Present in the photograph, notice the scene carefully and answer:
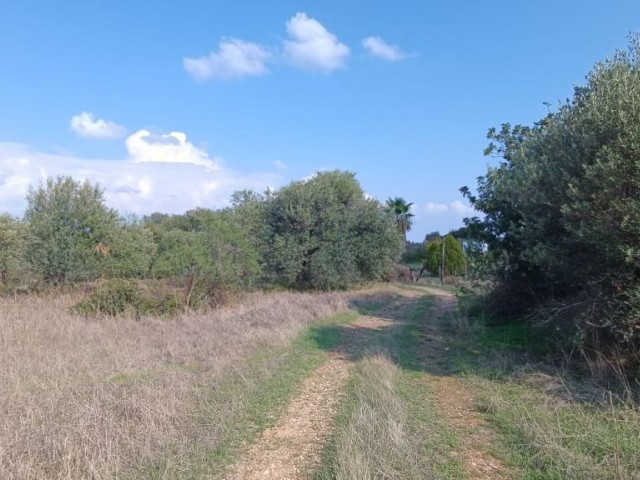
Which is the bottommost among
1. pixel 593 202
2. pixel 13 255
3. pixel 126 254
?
pixel 13 255

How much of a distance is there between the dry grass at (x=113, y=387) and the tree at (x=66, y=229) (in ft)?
19.2

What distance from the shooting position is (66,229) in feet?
67.1

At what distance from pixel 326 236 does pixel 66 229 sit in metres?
14.3

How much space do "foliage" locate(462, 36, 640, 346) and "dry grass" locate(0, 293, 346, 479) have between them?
5.82 metres

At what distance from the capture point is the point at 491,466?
4.97m

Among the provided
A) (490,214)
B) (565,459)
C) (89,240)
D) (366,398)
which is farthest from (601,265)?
(89,240)

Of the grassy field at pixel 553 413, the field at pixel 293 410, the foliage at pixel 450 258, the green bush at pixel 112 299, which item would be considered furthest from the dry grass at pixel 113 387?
the foliage at pixel 450 258

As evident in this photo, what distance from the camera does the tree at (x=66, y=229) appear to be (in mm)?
20094

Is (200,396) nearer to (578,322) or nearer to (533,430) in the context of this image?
(533,430)

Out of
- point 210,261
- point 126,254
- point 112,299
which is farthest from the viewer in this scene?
point 126,254

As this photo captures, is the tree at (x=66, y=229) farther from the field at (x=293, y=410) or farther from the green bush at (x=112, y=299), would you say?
the field at (x=293, y=410)

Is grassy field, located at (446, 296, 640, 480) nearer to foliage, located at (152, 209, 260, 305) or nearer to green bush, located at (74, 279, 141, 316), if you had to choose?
green bush, located at (74, 279, 141, 316)

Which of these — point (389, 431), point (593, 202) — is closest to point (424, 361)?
point (593, 202)

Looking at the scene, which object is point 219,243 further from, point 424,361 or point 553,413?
point 553,413
